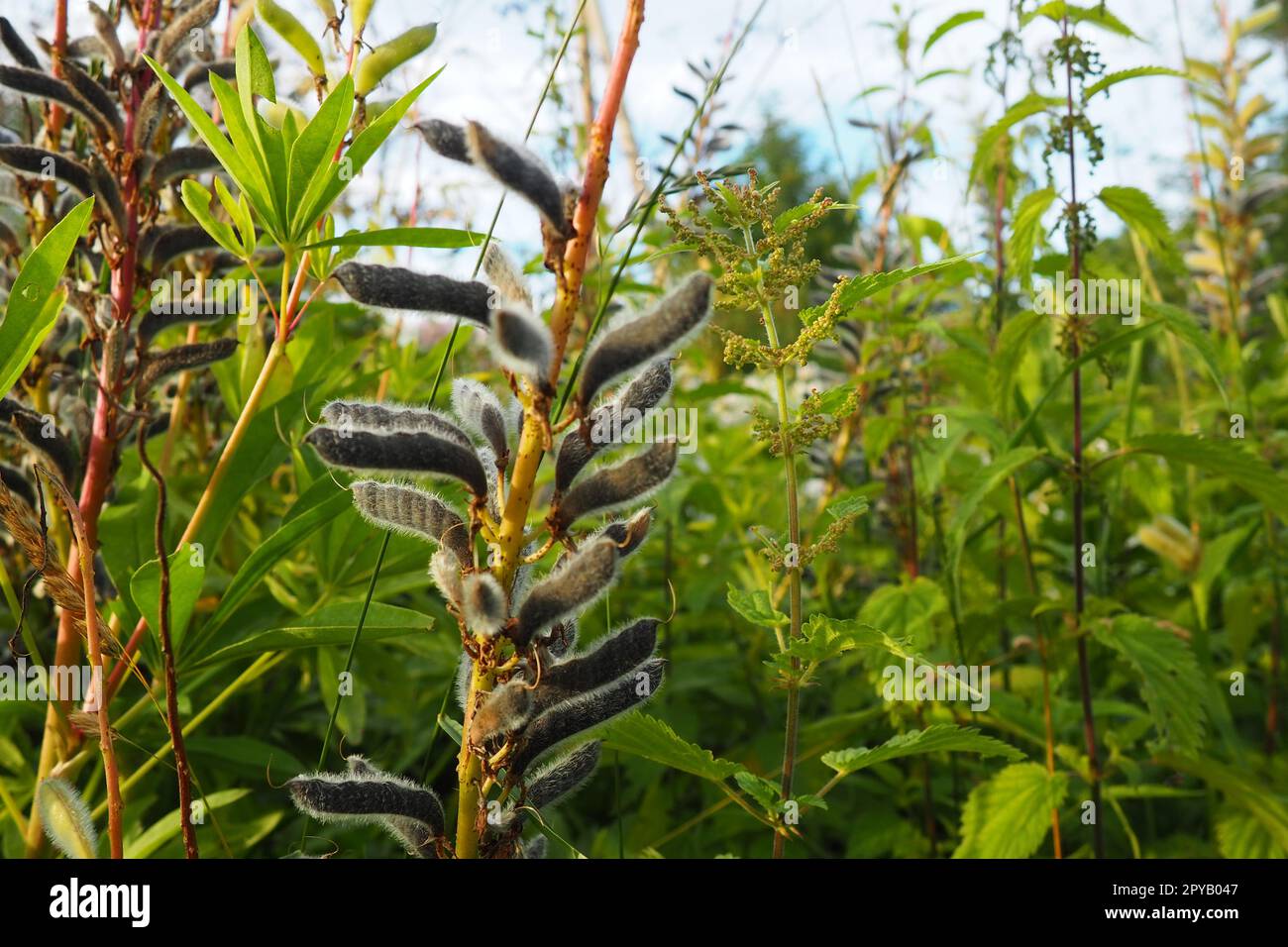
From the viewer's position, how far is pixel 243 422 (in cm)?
124

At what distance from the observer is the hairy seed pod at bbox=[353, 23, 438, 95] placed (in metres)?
1.27

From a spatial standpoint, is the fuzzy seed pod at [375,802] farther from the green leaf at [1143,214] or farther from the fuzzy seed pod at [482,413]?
the green leaf at [1143,214]

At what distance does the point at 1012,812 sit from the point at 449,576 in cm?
135

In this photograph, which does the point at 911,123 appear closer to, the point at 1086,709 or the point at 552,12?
the point at 552,12

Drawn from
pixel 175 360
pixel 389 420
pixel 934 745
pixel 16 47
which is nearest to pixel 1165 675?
pixel 934 745

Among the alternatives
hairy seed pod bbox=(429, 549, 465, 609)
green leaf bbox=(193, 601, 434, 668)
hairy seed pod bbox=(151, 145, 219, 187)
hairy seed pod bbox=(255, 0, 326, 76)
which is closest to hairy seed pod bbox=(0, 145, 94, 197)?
hairy seed pod bbox=(151, 145, 219, 187)

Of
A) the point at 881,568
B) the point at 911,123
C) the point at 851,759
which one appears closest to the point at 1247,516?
the point at 881,568

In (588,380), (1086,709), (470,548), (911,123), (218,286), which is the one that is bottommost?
(1086,709)

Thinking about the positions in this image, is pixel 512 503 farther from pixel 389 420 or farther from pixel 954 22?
pixel 954 22

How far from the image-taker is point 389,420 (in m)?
0.94

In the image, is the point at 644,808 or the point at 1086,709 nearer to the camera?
the point at 1086,709

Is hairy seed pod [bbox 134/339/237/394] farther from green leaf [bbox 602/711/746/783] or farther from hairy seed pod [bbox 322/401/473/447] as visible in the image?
green leaf [bbox 602/711/746/783]
